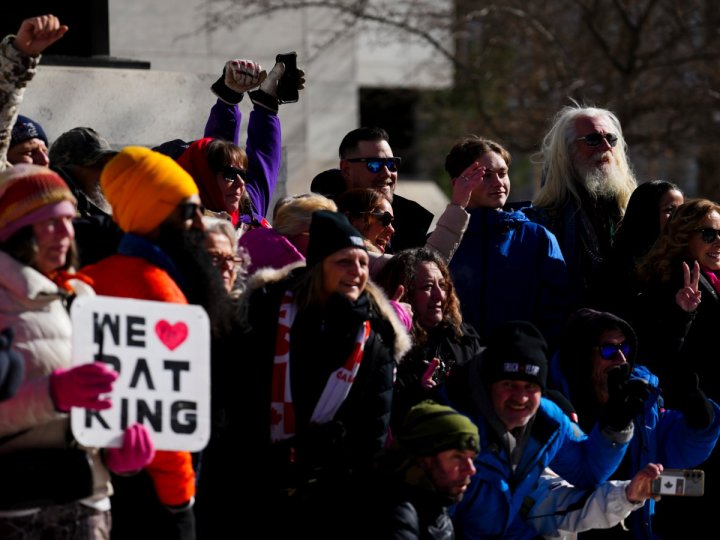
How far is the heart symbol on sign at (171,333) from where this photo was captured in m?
4.36

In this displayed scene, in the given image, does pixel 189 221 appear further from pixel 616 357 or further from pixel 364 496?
pixel 616 357

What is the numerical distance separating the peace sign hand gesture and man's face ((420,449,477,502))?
1.80m

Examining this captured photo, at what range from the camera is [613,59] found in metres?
14.5

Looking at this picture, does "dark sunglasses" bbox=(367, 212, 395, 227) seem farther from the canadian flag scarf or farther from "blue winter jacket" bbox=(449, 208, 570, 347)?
the canadian flag scarf

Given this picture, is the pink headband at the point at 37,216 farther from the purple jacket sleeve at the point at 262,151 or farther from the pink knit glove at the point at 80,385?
the purple jacket sleeve at the point at 262,151

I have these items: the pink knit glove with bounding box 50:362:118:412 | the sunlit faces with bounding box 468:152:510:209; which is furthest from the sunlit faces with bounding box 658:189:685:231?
the pink knit glove with bounding box 50:362:118:412

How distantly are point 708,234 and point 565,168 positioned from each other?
3.05 feet

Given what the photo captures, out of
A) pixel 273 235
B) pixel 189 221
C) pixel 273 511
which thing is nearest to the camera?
pixel 189 221

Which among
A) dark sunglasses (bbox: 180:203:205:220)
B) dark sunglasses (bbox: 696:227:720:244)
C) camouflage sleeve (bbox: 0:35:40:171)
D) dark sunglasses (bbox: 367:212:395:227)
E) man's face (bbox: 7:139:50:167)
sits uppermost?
camouflage sleeve (bbox: 0:35:40:171)

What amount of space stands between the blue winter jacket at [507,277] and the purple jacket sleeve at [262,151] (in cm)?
101

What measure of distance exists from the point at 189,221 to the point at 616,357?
2220 mm

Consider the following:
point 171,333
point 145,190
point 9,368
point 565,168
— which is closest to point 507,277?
point 565,168

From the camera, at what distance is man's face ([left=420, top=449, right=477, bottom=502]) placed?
16.6 ft

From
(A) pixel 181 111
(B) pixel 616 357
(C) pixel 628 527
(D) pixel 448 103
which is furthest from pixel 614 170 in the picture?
(D) pixel 448 103
